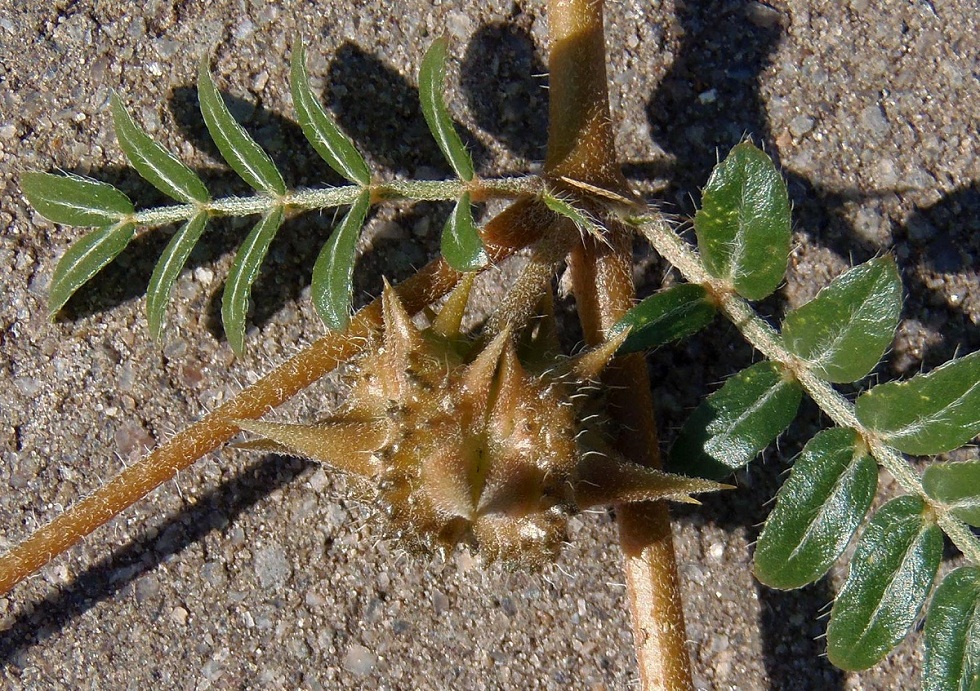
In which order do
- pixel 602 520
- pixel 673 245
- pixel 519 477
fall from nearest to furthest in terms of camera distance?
pixel 519 477, pixel 673 245, pixel 602 520

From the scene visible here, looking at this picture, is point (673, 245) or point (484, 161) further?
point (484, 161)

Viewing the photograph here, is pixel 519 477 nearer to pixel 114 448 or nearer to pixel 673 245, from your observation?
pixel 673 245

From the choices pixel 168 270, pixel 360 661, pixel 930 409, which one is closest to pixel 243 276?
pixel 168 270

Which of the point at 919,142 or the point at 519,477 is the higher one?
the point at 919,142

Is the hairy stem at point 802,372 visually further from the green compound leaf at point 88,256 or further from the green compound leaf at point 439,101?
the green compound leaf at point 88,256

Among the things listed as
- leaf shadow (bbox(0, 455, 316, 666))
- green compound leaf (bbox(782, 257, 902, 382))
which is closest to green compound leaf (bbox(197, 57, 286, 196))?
leaf shadow (bbox(0, 455, 316, 666))

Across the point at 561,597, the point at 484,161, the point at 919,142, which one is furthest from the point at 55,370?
the point at 919,142

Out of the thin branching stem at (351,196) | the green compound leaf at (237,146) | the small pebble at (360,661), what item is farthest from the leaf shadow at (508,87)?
the small pebble at (360,661)

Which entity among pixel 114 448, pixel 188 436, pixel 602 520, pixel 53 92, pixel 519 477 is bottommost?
pixel 519 477
